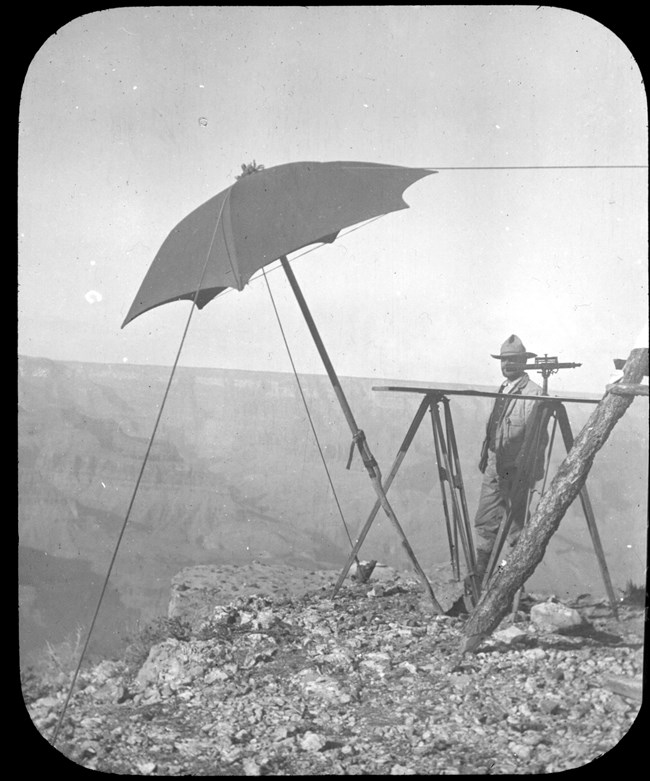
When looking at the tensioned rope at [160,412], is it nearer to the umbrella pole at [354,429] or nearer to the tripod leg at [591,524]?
the umbrella pole at [354,429]

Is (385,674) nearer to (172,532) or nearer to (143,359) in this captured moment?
(172,532)

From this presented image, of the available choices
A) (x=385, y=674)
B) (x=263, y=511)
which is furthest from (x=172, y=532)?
(x=385, y=674)

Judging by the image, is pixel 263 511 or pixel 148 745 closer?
pixel 148 745

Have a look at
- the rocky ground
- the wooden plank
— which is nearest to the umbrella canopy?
the wooden plank

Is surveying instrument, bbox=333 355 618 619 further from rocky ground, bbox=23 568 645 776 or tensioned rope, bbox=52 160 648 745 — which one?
tensioned rope, bbox=52 160 648 745

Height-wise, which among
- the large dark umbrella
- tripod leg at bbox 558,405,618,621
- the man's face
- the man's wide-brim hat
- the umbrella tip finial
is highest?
the umbrella tip finial

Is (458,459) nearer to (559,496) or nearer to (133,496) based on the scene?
(559,496)
